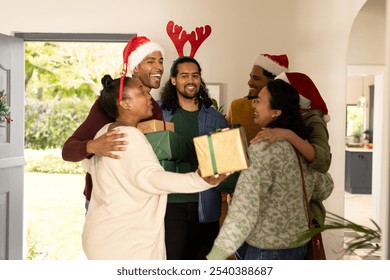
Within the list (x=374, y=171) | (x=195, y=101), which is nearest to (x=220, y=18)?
(x=195, y=101)

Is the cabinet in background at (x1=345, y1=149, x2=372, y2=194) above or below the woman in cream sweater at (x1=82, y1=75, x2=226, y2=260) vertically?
below

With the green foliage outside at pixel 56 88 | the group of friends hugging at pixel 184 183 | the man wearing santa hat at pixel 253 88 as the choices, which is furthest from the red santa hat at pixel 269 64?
the green foliage outside at pixel 56 88

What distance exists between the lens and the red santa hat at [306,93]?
1.90 metres

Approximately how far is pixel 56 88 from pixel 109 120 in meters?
6.53

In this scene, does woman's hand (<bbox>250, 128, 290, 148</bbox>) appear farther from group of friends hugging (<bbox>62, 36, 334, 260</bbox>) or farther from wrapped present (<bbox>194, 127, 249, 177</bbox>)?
wrapped present (<bbox>194, 127, 249, 177</bbox>)

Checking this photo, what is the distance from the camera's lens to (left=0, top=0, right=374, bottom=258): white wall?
2.84 metres

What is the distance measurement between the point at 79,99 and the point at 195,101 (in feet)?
20.8

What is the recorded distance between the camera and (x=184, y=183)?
4.58 ft

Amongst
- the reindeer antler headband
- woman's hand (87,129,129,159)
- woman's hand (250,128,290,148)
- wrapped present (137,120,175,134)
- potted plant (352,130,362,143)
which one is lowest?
potted plant (352,130,362,143)

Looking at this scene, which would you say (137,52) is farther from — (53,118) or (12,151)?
(53,118)

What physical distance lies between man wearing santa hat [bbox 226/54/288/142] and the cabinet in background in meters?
5.81

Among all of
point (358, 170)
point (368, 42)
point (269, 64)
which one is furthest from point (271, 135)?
point (358, 170)

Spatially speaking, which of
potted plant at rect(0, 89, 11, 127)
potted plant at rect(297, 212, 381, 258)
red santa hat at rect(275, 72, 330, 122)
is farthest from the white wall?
potted plant at rect(297, 212, 381, 258)
